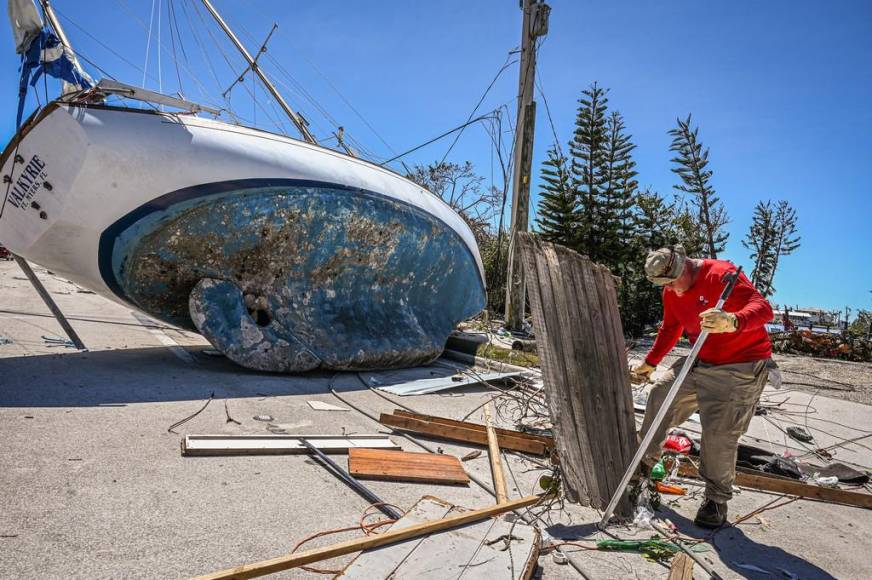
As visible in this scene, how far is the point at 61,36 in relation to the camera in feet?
21.5

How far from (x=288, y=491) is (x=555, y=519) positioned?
150 cm

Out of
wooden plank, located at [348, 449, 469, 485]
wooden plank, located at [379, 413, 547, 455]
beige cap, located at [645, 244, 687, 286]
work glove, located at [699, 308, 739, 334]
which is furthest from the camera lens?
wooden plank, located at [379, 413, 547, 455]

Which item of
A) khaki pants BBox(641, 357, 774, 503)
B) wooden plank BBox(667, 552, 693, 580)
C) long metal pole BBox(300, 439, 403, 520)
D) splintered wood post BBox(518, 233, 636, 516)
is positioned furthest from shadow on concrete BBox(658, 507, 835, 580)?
long metal pole BBox(300, 439, 403, 520)

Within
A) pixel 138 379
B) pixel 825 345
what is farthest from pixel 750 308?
pixel 825 345

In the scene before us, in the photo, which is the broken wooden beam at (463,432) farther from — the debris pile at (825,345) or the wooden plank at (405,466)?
the debris pile at (825,345)

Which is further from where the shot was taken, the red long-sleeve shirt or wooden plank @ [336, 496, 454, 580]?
the red long-sleeve shirt

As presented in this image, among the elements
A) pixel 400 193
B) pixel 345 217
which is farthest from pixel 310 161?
pixel 400 193

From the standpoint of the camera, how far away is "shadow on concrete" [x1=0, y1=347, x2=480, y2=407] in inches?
172

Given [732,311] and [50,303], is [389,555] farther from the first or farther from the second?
[50,303]

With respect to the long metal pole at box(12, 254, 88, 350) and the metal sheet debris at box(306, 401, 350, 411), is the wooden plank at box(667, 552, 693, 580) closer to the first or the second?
the metal sheet debris at box(306, 401, 350, 411)

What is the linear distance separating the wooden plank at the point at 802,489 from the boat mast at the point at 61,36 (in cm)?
750

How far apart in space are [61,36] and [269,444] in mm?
6102

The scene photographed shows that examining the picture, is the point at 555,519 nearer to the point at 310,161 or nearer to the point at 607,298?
the point at 607,298

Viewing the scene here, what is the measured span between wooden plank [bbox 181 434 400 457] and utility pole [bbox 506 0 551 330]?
7278 mm
